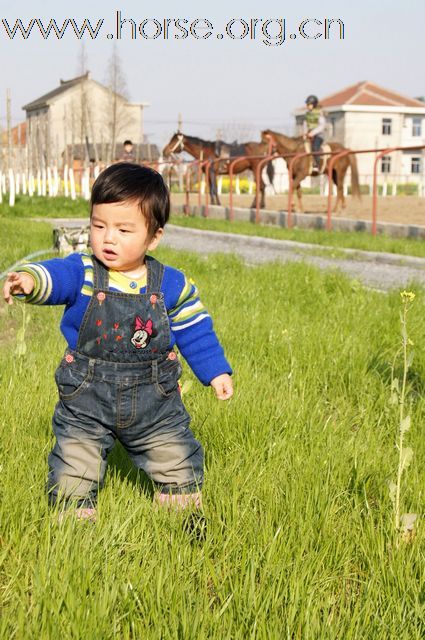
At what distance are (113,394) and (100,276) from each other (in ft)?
1.21

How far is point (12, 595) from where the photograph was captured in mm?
2115

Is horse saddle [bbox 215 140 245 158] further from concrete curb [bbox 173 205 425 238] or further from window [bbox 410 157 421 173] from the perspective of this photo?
window [bbox 410 157 421 173]

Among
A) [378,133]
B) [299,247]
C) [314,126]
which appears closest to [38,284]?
[299,247]

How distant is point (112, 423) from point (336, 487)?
76 cm

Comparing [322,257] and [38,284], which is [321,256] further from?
[38,284]

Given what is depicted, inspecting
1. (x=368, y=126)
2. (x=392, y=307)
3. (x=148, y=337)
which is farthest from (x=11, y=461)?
(x=368, y=126)

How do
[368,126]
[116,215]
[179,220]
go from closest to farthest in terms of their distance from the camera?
[116,215]
[179,220]
[368,126]

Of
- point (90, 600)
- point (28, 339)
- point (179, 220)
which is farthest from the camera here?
point (179, 220)

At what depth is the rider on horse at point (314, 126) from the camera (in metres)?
20.9

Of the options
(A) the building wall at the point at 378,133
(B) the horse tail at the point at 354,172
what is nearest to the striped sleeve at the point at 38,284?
(B) the horse tail at the point at 354,172

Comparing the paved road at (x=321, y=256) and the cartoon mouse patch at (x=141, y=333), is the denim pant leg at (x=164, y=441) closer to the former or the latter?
the cartoon mouse patch at (x=141, y=333)

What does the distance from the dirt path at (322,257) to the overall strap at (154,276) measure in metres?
5.51

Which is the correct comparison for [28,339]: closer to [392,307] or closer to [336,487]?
[392,307]

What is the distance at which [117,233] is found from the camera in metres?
2.70
